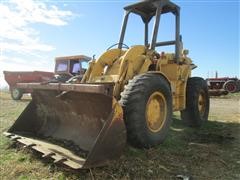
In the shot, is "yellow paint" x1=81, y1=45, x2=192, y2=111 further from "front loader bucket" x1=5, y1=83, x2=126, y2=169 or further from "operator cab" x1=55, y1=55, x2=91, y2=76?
"operator cab" x1=55, y1=55, x2=91, y2=76

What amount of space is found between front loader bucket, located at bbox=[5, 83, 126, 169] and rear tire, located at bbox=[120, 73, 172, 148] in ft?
0.96

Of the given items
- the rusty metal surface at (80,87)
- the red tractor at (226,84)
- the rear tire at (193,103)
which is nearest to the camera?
the rusty metal surface at (80,87)

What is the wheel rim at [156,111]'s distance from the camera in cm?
453

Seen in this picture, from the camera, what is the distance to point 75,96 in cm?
456

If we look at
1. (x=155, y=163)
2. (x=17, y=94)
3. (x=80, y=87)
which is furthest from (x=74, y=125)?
(x=17, y=94)

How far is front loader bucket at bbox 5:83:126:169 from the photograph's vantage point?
3418 millimetres

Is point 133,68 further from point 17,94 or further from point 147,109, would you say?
point 17,94

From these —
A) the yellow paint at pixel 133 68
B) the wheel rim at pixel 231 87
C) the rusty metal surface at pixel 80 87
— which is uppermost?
the yellow paint at pixel 133 68

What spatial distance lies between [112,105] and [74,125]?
1.28 m

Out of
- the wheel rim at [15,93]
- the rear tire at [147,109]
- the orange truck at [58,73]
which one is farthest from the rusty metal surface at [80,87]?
the wheel rim at [15,93]

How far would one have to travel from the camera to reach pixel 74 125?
4695mm

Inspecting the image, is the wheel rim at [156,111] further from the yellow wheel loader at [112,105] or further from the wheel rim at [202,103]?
the wheel rim at [202,103]

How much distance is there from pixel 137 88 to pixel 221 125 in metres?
4.13

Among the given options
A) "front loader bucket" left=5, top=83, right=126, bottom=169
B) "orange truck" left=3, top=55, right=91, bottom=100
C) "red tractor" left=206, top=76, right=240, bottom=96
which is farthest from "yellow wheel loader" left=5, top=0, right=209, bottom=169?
"red tractor" left=206, top=76, right=240, bottom=96
